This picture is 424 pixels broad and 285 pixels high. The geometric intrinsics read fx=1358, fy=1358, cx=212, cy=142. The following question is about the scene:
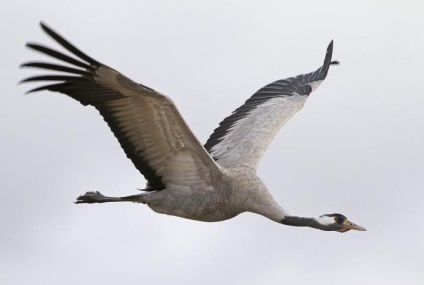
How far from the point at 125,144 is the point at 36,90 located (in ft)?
8.78

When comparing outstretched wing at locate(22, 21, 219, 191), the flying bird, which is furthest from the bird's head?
outstretched wing at locate(22, 21, 219, 191)

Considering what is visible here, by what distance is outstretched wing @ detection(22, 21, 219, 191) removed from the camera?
20.7 meters

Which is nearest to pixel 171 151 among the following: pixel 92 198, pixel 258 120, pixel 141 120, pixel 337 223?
pixel 141 120

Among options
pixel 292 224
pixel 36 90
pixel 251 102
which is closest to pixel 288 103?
pixel 251 102

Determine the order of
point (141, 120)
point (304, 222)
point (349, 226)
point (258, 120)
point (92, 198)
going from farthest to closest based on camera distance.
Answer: point (258, 120) < point (92, 198) < point (304, 222) < point (349, 226) < point (141, 120)

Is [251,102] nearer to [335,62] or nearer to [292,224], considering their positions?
[335,62]

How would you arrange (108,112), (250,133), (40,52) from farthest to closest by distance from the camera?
(250,133) → (108,112) → (40,52)

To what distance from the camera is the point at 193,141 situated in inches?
866

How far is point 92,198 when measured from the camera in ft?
79.2

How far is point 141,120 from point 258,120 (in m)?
→ 5.55

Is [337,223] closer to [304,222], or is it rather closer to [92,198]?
[304,222]

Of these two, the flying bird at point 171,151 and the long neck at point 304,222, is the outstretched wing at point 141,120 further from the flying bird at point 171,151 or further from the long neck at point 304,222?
the long neck at point 304,222

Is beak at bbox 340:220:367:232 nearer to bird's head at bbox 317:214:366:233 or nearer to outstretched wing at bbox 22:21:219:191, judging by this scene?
bird's head at bbox 317:214:366:233

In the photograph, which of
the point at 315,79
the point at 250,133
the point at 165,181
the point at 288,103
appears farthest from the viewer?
the point at 315,79
